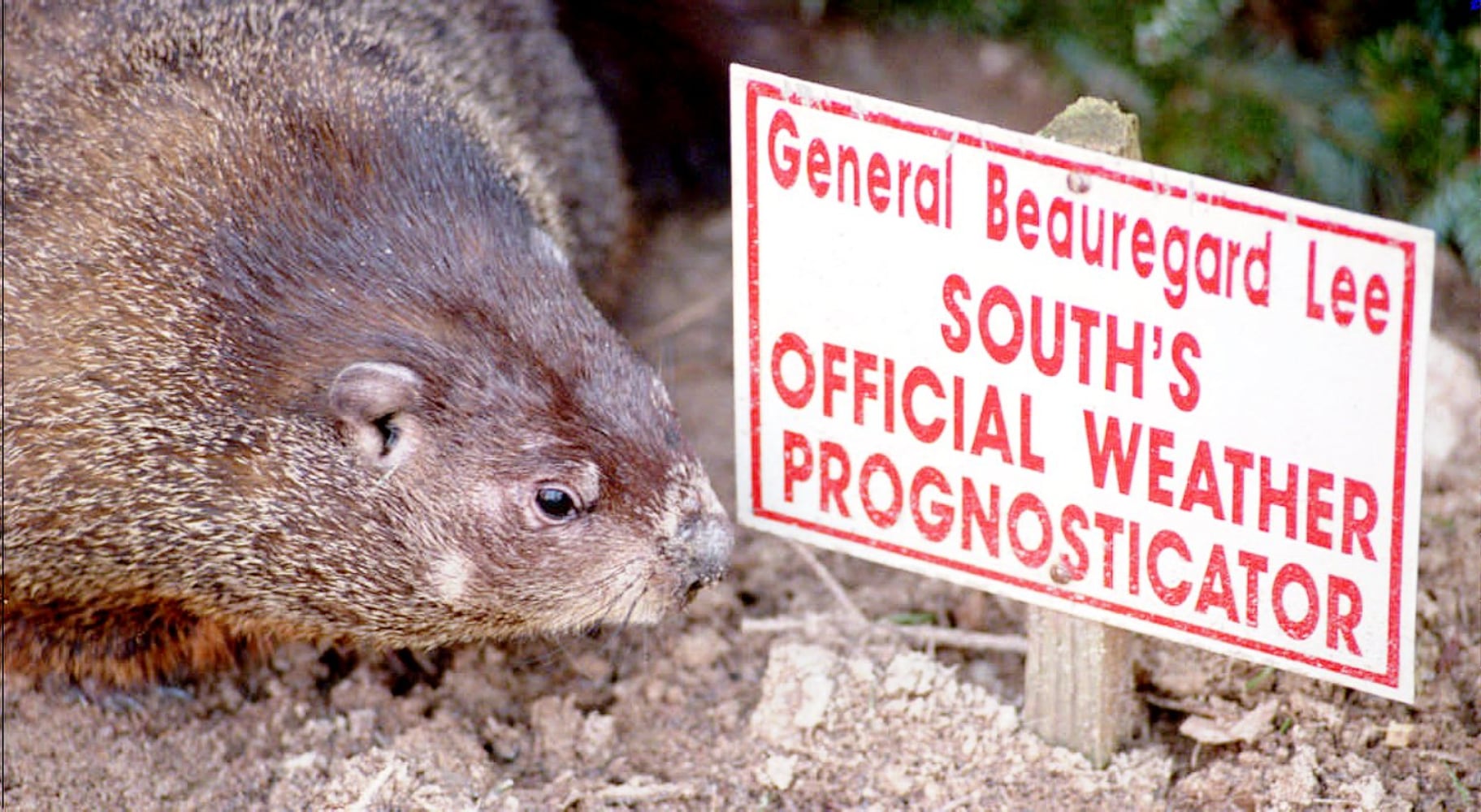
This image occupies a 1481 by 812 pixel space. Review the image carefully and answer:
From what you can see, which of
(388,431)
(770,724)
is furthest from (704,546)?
(388,431)

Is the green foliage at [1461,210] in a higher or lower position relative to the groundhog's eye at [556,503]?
higher

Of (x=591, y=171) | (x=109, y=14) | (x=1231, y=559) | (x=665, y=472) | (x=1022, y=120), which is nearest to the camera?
(x=1231, y=559)

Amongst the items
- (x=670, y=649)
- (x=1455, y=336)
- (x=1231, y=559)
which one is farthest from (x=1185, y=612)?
(x=1455, y=336)

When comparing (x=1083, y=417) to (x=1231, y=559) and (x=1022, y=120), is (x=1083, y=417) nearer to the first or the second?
(x=1231, y=559)

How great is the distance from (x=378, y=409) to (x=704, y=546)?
676 mm

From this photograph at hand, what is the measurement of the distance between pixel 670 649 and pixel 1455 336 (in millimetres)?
2300

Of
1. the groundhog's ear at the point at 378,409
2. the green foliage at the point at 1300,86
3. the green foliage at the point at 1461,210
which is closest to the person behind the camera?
the groundhog's ear at the point at 378,409

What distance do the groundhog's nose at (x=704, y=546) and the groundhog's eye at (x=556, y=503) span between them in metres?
0.21

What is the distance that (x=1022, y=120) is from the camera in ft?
18.8

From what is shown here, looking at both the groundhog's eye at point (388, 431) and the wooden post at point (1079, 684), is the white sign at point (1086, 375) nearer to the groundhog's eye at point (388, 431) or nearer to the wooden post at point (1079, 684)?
the wooden post at point (1079, 684)

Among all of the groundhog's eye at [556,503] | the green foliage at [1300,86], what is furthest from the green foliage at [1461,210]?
the groundhog's eye at [556,503]

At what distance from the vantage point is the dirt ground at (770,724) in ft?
11.4

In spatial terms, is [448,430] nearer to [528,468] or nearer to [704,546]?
[528,468]

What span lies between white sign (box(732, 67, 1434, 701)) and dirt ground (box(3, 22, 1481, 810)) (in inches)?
16.4
